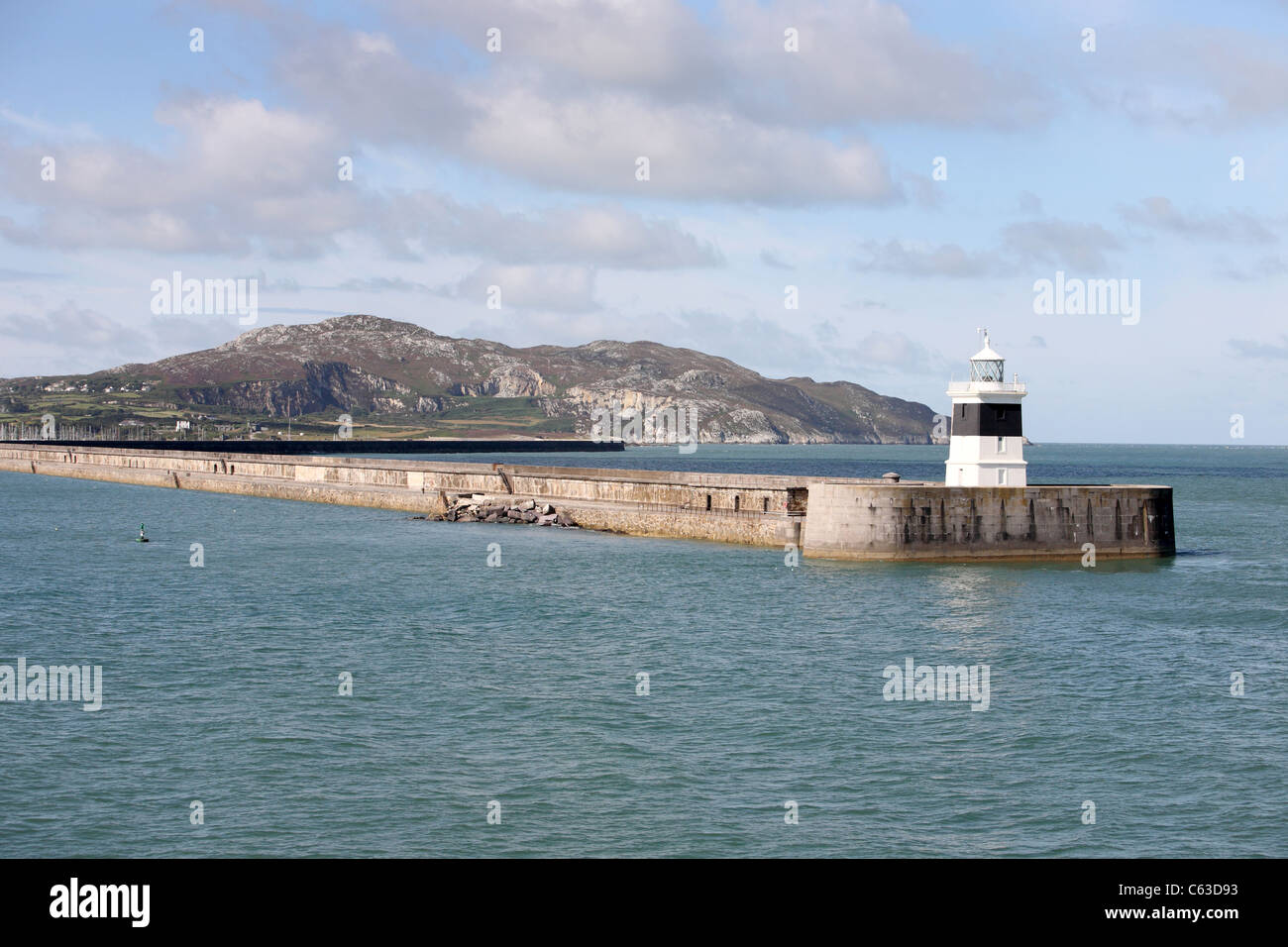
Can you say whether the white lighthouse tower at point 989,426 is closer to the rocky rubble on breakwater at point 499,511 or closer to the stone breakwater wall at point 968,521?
the stone breakwater wall at point 968,521

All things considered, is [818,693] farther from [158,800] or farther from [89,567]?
[89,567]

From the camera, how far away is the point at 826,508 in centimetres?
4669

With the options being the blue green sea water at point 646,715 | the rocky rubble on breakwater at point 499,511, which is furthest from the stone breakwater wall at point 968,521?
the rocky rubble on breakwater at point 499,511

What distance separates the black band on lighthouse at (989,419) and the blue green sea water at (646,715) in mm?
5456

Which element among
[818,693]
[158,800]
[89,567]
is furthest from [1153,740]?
[89,567]

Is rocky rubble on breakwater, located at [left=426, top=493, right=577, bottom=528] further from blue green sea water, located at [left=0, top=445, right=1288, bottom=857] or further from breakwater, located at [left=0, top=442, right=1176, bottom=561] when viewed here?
blue green sea water, located at [left=0, top=445, right=1288, bottom=857]

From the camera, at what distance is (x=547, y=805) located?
706 inches

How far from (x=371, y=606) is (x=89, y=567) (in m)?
17.6

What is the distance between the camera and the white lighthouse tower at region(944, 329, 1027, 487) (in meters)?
46.9

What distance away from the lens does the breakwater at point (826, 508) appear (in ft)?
150

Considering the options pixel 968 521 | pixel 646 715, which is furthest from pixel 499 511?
pixel 646 715

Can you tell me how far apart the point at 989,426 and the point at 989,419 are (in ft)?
0.91

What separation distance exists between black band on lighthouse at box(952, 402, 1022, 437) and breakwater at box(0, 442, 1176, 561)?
242 cm

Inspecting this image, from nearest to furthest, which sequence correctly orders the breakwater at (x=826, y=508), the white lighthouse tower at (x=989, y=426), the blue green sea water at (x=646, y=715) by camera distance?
the blue green sea water at (x=646, y=715)
the breakwater at (x=826, y=508)
the white lighthouse tower at (x=989, y=426)
